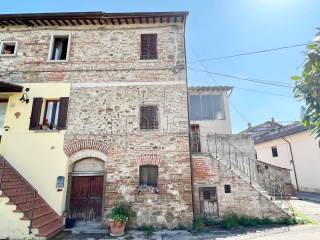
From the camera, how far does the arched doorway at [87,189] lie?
28.0 ft

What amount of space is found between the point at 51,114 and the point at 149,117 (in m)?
4.55

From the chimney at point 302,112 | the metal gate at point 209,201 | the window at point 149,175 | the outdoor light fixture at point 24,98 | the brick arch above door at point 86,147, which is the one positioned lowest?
the metal gate at point 209,201

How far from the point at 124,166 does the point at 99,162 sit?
119 cm

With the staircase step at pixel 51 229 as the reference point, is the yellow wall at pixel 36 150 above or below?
above

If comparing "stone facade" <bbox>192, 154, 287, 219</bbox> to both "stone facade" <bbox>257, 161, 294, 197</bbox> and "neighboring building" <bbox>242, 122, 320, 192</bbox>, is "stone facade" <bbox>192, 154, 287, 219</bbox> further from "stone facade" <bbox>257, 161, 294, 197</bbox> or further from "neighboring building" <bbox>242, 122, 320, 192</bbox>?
"neighboring building" <bbox>242, 122, 320, 192</bbox>

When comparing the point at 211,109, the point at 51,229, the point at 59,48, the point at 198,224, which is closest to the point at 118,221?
the point at 51,229

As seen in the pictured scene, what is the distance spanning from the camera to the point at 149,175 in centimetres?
890

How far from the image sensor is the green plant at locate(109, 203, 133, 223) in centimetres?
757

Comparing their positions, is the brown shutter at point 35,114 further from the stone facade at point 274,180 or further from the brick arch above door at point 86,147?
the stone facade at point 274,180

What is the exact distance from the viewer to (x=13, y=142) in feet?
29.9

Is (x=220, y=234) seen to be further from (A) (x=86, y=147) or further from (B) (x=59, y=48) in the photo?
(B) (x=59, y=48)

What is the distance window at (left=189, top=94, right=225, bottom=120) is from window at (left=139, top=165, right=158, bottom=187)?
7.35 metres

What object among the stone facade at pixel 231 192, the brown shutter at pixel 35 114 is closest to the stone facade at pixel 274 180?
the stone facade at pixel 231 192

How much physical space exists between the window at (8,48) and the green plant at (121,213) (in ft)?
29.5
